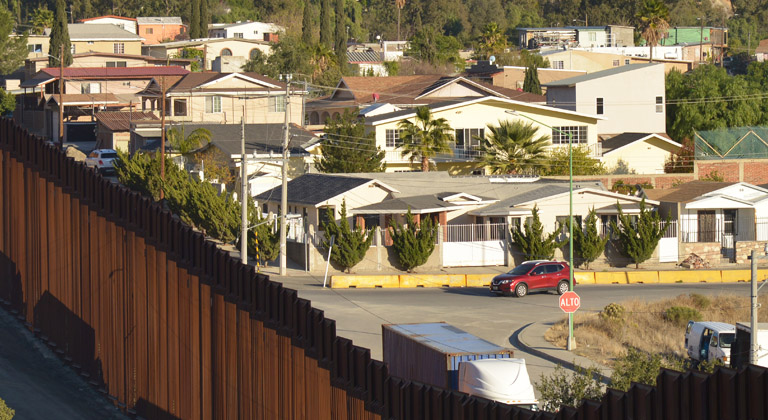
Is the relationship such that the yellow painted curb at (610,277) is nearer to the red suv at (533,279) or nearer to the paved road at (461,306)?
the paved road at (461,306)

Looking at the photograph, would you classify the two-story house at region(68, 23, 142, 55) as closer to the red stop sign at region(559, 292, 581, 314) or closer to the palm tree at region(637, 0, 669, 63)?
the palm tree at region(637, 0, 669, 63)

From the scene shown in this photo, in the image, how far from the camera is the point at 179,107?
8812 centimetres

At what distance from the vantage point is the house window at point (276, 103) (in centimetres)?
9069

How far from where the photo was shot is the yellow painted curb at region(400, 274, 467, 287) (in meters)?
47.1

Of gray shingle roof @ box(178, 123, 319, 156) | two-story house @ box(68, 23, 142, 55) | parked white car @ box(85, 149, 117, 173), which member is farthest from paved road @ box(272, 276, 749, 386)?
two-story house @ box(68, 23, 142, 55)

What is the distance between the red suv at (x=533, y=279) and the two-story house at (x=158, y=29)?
123 meters

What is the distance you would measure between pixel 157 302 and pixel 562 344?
66.6ft

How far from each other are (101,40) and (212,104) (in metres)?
48.7

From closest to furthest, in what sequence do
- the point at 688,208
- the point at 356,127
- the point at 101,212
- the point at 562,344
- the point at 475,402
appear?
the point at 475,402 < the point at 101,212 < the point at 562,344 < the point at 688,208 < the point at 356,127

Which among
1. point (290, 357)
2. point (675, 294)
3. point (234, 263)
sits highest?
point (234, 263)

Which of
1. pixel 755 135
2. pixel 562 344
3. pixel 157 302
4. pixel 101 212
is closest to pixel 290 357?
pixel 157 302

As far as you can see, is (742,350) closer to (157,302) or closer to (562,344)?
(562,344)

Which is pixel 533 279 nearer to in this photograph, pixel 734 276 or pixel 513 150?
pixel 734 276

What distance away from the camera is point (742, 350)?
2859 cm
